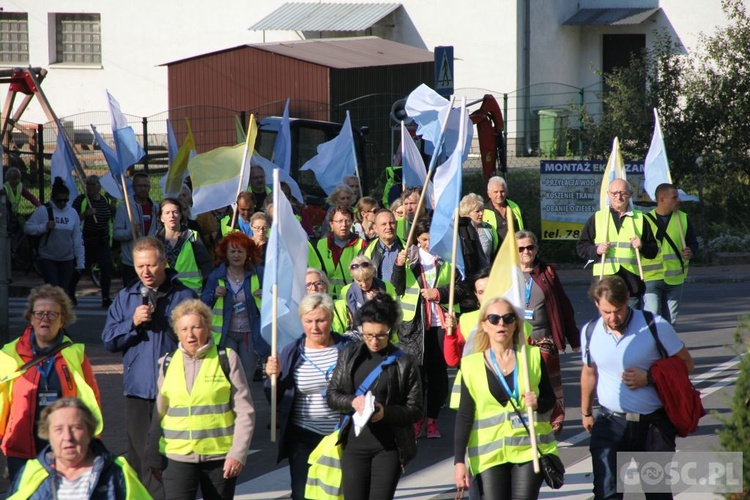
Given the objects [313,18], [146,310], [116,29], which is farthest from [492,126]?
[116,29]

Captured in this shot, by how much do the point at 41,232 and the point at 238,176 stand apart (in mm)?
4458

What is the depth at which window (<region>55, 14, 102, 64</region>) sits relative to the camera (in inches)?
1441

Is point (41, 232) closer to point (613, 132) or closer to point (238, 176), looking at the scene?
point (238, 176)

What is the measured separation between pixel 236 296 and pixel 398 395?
3030mm

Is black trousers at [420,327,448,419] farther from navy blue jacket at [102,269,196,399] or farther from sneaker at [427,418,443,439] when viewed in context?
navy blue jacket at [102,269,196,399]

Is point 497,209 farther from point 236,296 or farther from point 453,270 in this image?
point 236,296

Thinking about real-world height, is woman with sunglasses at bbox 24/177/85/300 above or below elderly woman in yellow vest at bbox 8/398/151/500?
above

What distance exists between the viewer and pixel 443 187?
9594 millimetres

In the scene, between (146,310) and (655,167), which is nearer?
(146,310)

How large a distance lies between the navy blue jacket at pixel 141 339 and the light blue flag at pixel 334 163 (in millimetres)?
8353

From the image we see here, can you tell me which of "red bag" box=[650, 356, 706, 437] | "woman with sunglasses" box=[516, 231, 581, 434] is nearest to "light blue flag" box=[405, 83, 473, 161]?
"woman with sunglasses" box=[516, 231, 581, 434]

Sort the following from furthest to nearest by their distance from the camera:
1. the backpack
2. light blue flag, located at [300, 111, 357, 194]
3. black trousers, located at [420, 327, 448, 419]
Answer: light blue flag, located at [300, 111, 357, 194], black trousers, located at [420, 327, 448, 419], the backpack

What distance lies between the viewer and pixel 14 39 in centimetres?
3706

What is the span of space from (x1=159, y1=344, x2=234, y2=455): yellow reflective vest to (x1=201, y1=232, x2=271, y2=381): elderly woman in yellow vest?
2.61 meters
